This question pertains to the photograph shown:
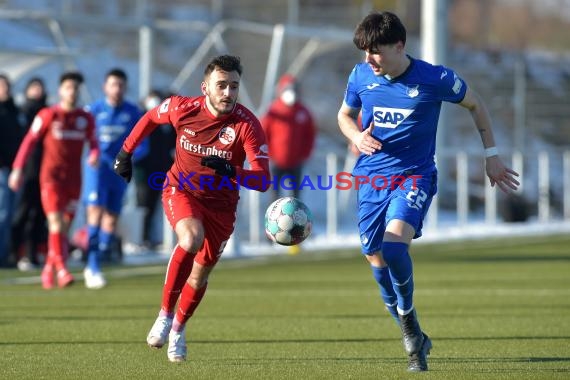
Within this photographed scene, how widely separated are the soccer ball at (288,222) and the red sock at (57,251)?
5.32 meters

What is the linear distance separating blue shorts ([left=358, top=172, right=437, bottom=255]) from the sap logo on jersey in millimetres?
379

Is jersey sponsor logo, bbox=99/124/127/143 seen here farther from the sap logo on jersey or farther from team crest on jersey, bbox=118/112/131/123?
the sap logo on jersey

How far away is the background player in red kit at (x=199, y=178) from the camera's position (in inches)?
316

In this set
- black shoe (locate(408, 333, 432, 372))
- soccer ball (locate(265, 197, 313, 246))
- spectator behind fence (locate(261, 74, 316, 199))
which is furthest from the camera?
spectator behind fence (locate(261, 74, 316, 199))

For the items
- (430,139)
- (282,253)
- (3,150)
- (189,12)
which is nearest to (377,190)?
(430,139)

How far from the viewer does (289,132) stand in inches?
770

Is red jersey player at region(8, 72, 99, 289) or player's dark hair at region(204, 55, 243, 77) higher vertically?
player's dark hair at region(204, 55, 243, 77)

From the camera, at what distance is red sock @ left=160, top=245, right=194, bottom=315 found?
8.09 meters

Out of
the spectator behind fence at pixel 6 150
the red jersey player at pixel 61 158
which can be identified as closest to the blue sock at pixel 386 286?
the red jersey player at pixel 61 158

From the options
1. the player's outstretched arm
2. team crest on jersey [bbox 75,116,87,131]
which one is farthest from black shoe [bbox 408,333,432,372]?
team crest on jersey [bbox 75,116,87,131]

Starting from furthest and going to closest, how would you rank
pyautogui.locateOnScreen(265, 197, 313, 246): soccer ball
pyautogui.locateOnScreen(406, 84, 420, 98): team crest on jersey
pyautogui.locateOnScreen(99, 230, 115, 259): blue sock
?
pyautogui.locateOnScreen(99, 230, 115, 259): blue sock → pyautogui.locateOnScreen(265, 197, 313, 246): soccer ball → pyautogui.locateOnScreen(406, 84, 420, 98): team crest on jersey

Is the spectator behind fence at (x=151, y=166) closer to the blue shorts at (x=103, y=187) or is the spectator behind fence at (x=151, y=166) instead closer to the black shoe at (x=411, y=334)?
→ the blue shorts at (x=103, y=187)

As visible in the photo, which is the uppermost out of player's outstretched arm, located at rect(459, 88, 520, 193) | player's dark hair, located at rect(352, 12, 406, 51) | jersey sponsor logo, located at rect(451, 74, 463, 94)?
player's dark hair, located at rect(352, 12, 406, 51)

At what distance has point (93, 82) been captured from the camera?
24297 mm
